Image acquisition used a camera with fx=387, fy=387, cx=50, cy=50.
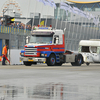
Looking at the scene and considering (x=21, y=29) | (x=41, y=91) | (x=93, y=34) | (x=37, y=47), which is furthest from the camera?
(x=93, y=34)

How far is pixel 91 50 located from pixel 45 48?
10.9 m

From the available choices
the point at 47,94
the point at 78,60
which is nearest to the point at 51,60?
the point at 78,60

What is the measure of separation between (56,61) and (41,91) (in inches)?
806

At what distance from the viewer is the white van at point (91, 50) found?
38.1m

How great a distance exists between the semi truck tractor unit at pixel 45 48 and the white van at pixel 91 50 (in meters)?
4.82

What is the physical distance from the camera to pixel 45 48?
104 ft

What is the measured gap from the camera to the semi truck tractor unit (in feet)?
104

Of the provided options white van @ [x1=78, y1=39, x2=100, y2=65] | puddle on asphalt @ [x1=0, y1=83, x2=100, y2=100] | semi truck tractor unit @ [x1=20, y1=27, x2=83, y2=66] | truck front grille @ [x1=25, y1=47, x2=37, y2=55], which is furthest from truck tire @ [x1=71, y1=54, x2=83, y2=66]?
puddle on asphalt @ [x1=0, y1=83, x2=100, y2=100]

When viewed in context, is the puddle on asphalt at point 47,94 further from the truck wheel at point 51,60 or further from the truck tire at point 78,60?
the truck tire at point 78,60

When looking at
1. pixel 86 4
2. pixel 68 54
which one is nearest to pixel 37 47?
pixel 68 54

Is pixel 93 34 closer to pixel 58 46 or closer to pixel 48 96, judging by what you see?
pixel 58 46

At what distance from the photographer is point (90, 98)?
10.8 metres

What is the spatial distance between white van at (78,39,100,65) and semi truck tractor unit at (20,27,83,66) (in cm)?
482

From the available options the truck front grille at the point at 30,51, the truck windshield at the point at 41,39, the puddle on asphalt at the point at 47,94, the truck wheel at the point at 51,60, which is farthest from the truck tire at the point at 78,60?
the puddle on asphalt at the point at 47,94
